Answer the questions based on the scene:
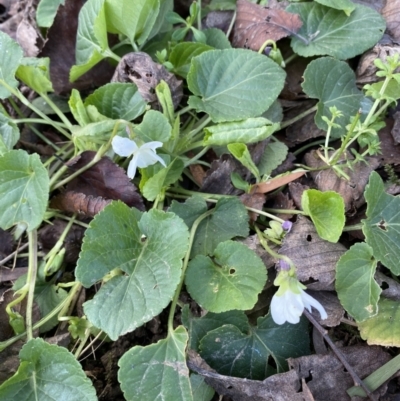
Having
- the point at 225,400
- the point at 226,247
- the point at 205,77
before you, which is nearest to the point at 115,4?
the point at 205,77

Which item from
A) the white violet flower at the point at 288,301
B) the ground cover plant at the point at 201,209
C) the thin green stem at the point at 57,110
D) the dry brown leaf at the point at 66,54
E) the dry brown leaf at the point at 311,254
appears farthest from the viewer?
the dry brown leaf at the point at 66,54

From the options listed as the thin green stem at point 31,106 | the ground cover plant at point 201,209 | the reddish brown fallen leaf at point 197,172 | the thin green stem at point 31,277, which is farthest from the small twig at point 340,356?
the thin green stem at point 31,106

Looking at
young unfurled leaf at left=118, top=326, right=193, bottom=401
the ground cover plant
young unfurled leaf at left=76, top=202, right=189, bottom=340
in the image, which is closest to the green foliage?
the ground cover plant

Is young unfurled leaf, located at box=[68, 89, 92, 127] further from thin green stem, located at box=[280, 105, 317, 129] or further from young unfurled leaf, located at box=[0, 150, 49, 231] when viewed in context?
thin green stem, located at box=[280, 105, 317, 129]

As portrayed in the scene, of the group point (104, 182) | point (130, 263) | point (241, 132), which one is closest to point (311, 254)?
point (241, 132)

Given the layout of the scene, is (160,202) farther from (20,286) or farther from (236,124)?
(20,286)

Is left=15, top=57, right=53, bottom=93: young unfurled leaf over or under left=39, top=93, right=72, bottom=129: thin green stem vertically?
over

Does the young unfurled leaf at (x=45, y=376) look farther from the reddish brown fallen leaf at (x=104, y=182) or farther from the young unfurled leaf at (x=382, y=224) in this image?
the young unfurled leaf at (x=382, y=224)
